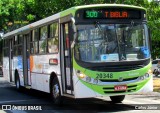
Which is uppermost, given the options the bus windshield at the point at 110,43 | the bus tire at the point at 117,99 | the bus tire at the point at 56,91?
the bus windshield at the point at 110,43

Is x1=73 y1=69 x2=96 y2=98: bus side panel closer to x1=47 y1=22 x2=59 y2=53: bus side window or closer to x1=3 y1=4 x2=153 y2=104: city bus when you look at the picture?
x1=3 y1=4 x2=153 y2=104: city bus

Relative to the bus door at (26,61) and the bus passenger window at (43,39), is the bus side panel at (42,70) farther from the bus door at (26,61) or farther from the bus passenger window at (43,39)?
the bus door at (26,61)

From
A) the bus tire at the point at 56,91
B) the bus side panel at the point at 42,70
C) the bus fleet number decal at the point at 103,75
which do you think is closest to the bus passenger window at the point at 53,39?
the bus side panel at the point at 42,70

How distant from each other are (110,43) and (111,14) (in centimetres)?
90

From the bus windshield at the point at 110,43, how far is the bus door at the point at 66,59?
1.81 feet

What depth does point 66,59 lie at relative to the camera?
12.8 metres

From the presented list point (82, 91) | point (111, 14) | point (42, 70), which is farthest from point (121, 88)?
point (42, 70)

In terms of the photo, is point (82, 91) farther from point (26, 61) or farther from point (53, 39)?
point (26, 61)

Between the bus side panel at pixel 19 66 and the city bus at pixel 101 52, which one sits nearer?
the city bus at pixel 101 52

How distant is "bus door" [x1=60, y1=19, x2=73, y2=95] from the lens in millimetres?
12398

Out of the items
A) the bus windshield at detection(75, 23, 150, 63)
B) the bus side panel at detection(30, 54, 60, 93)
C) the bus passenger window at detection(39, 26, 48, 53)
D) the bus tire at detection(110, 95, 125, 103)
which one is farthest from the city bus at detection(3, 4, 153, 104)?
the bus tire at detection(110, 95, 125, 103)

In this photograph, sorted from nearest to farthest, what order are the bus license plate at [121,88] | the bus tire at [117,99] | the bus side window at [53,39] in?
the bus license plate at [121,88] → the bus side window at [53,39] → the bus tire at [117,99]

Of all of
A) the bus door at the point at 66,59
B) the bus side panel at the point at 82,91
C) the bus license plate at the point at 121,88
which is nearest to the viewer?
the bus side panel at the point at 82,91

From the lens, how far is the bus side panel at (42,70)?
14211 mm
